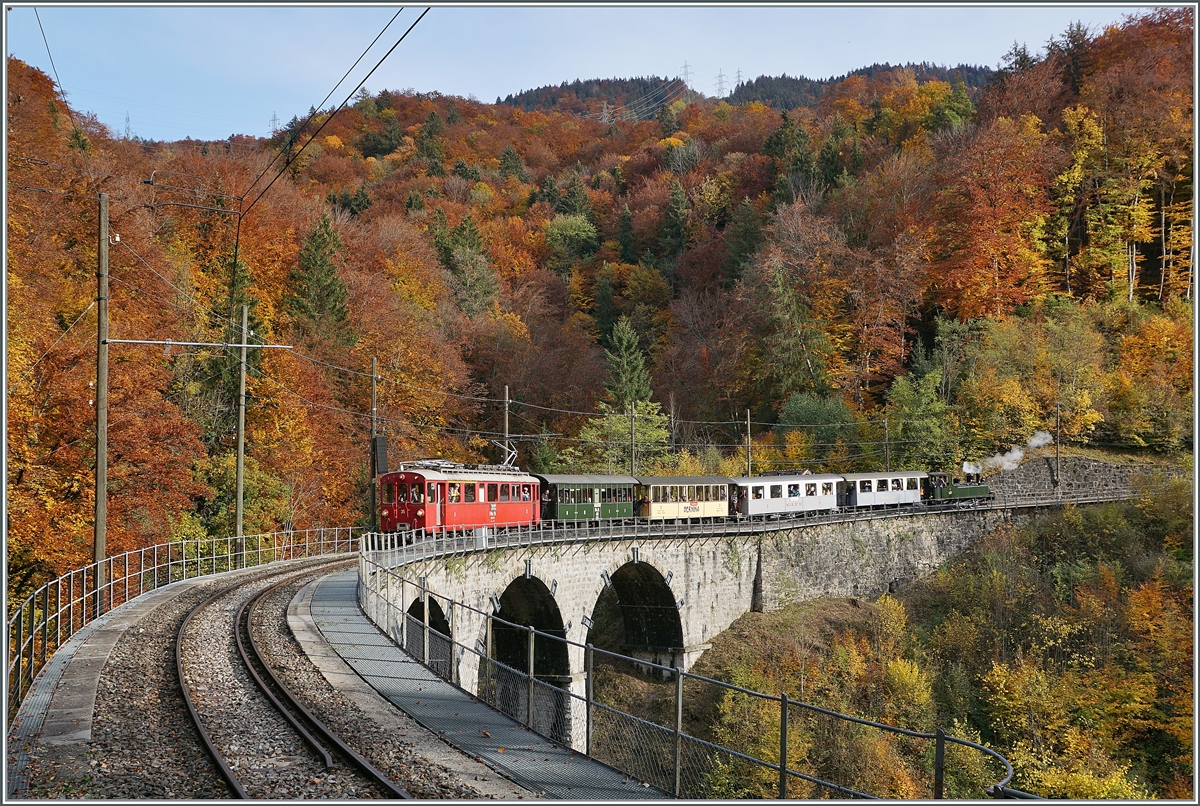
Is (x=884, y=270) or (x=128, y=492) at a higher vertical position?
(x=884, y=270)

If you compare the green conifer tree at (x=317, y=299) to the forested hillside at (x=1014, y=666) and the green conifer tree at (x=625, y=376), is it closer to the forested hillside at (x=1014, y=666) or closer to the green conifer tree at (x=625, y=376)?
the green conifer tree at (x=625, y=376)

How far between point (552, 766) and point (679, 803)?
181 centimetres

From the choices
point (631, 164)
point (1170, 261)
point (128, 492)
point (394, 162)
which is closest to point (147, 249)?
point (128, 492)

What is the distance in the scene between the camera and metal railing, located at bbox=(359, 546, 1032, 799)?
40.1 feet

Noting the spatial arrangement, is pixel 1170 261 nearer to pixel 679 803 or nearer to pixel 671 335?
pixel 671 335

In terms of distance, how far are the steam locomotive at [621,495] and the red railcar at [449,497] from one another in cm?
3

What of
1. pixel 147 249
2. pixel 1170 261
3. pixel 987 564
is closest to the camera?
pixel 147 249

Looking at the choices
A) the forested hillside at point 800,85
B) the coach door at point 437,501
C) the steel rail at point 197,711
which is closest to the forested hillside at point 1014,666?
the coach door at point 437,501

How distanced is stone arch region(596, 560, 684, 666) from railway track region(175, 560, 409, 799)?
23.3m

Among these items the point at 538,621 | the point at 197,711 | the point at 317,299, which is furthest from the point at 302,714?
the point at 317,299

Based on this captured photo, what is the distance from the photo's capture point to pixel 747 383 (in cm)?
5934

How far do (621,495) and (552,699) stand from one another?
11.0 m

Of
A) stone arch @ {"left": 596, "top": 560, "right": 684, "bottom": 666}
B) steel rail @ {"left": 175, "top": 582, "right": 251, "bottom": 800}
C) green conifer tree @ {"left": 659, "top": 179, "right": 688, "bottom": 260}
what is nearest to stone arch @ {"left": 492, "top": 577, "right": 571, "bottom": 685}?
stone arch @ {"left": 596, "top": 560, "right": 684, "bottom": 666}

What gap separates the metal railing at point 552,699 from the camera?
40.1ft
